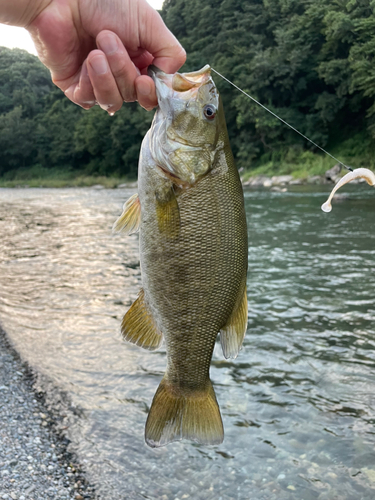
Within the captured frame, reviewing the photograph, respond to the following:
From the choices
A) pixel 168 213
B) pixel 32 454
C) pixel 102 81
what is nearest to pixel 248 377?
pixel 32 454

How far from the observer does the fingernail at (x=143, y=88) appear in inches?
91.4

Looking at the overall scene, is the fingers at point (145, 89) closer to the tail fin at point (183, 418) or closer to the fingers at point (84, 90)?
the fingers at point (84, 90)

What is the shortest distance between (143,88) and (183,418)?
173 cm

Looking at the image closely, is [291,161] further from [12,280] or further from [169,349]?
[169,349]

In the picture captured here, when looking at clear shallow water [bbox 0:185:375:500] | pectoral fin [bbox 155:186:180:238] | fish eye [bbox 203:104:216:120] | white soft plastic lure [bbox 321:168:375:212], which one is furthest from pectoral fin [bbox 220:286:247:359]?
clear shallow water [bbox 0:185:375:500]

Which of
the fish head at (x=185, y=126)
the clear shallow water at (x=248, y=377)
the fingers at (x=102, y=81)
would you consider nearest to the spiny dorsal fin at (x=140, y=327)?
the fish head at (x=185, y=126)

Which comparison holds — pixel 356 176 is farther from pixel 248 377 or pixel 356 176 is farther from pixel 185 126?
pixel 248 377

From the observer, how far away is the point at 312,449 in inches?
181

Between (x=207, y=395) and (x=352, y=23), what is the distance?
51.6 meters

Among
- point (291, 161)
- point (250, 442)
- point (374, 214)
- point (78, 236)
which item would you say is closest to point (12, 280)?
point (78, 236)

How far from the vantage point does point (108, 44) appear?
7.37ft

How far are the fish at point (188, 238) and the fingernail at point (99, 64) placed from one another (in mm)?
252

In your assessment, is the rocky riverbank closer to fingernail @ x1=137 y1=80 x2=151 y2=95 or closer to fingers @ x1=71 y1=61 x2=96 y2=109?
fingers @ x1=71 y1=61 x2=96 y2=109

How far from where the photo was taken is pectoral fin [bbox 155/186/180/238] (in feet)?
6.89
